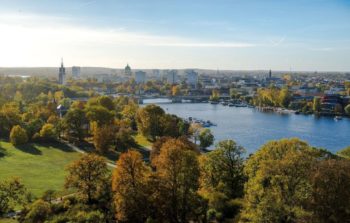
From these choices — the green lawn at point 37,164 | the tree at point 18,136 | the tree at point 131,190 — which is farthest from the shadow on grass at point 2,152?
the tree at point 131,190

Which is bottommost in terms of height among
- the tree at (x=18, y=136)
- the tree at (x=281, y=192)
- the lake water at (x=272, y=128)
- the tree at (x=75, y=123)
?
the lake water at (x=272, y=128)

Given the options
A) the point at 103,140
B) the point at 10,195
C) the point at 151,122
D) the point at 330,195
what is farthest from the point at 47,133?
the point at 330,195

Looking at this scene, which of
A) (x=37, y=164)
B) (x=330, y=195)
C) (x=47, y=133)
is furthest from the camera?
(x=47, y=133)

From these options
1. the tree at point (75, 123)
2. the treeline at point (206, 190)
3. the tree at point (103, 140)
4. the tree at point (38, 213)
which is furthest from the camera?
the tree at point (75, 123)

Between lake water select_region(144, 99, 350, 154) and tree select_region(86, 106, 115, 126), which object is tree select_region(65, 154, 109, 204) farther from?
lake water select_region(144, 99, 350, 154)

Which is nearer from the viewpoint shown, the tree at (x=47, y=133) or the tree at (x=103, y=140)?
the tree at (x=103, y=140)

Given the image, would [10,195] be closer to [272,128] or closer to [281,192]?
[281,192]

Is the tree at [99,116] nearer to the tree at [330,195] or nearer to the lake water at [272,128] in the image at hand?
the lake water at [272,128]
